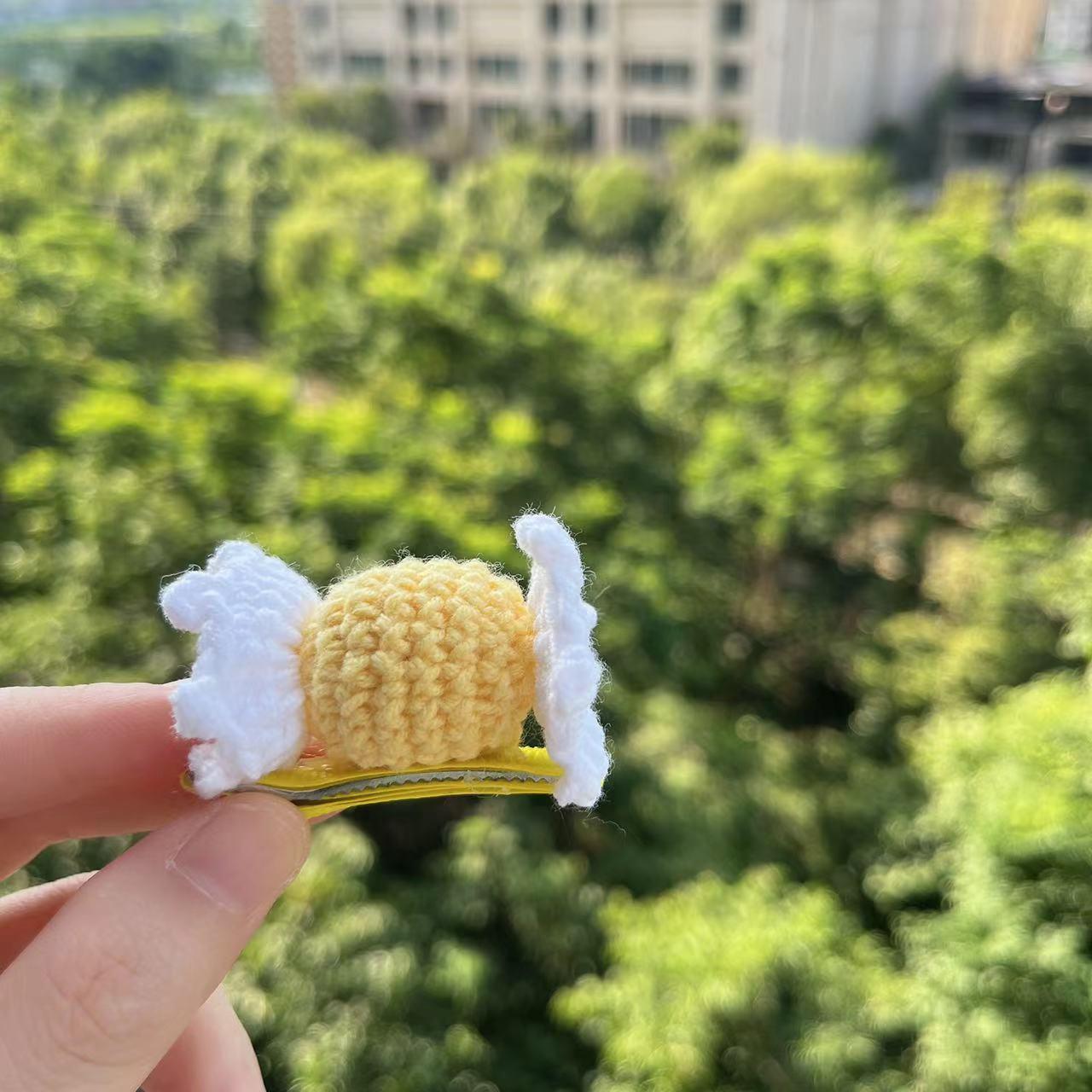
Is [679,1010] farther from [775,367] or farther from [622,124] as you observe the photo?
[622,124]

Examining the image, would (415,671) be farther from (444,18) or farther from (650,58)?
(444,18)

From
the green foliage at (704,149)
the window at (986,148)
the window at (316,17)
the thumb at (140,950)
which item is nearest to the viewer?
the thumb at (140,950)

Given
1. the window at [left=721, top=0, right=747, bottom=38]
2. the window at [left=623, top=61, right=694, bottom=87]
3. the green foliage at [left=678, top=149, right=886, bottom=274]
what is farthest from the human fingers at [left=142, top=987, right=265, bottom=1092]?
the window at [left=623, top=61, right=694, bottom=87]

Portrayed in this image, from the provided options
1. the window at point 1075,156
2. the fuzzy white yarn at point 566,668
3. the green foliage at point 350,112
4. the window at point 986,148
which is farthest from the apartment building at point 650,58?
the fuzzy white yarn at point 566,668

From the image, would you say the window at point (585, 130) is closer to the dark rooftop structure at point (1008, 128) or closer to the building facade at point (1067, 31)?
the dark rooftop structure at point (1008, 128)

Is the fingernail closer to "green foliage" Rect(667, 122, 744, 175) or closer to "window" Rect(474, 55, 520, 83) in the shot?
"green foliage" Rect(667, 122, 744, 175)

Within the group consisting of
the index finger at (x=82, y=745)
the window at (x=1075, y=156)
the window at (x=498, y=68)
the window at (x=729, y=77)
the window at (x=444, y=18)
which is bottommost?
the window at (x=1075, y=156)

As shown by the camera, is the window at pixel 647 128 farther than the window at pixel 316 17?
No
